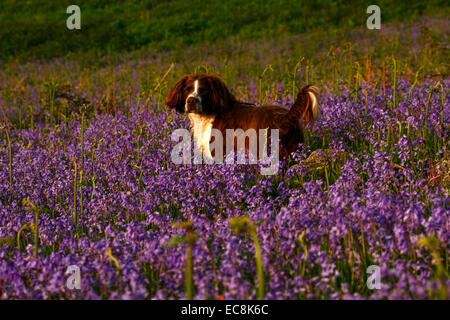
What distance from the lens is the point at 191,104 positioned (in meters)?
5.17

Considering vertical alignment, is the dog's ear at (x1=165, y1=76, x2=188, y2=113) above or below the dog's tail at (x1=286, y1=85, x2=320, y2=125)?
above

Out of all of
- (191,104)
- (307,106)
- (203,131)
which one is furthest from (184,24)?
(307,106)

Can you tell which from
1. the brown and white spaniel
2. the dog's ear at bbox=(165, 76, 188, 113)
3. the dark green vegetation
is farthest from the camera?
→ the dark green vegetation

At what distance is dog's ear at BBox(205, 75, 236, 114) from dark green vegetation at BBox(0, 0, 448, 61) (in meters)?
13.3

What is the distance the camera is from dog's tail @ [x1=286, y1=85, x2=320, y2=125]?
4418mm

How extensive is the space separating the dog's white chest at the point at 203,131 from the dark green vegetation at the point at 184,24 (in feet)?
43.4

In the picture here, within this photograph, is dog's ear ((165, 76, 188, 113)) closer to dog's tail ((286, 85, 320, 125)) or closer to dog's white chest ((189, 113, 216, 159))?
dog's white chest ((189, 113, 216, 159))

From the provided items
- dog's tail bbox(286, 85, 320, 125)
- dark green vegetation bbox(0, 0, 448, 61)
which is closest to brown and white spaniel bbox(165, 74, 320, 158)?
dog's tail bbox(286, 85, 320, 125)

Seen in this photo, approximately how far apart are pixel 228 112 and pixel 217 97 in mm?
200

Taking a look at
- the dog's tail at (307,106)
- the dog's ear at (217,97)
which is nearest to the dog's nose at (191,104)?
the dog's ear at (217,97)

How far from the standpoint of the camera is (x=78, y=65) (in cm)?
1631

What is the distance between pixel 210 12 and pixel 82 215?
20908 mm

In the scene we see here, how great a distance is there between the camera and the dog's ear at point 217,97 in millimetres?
5234
